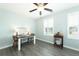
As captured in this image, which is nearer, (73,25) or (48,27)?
(73,25)

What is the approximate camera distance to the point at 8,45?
3.46m

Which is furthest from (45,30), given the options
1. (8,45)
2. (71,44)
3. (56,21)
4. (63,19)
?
(8,45)

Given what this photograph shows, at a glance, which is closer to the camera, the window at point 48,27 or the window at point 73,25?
the window at point 73,25

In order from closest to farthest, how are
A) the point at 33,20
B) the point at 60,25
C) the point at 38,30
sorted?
the point at 60,25 → the point at 33,20 → the point at 38,30

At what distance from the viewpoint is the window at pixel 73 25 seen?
298 centimetres

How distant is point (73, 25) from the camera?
10.2 ft

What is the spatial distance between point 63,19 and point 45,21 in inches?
44.0

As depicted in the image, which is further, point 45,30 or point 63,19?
point 45,30

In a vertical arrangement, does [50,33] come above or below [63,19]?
below

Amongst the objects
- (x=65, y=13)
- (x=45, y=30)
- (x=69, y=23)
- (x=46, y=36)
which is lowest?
(x=46, y=36)

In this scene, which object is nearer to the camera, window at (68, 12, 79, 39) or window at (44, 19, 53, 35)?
window at (68, 12, 79, 39)

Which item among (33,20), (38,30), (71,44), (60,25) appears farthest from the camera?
(38,30)

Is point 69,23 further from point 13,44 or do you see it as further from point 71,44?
point 13,44

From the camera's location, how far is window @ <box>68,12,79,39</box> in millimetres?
2979
